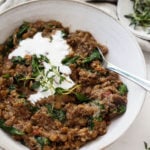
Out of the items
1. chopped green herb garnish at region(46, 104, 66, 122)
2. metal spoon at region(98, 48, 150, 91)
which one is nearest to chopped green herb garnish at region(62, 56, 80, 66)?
metal spoon at region(98, 48, 150, 91)

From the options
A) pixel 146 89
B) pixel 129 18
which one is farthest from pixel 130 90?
pixel 129 18

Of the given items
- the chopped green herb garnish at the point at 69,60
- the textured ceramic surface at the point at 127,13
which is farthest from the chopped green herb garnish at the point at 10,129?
the textured ceramic surface at the point at 127,13

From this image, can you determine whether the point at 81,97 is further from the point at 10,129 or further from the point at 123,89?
the point at 10,129

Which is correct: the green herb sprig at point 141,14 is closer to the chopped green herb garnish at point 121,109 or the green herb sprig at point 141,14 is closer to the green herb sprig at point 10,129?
the chopped green herb garnish at point 121,109

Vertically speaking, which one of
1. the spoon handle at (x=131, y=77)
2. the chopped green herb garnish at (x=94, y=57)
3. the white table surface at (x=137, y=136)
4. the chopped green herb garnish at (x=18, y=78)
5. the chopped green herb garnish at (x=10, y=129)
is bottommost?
the white table surface at (x=137, y=136)

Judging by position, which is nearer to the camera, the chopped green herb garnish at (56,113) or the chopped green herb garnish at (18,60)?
the chopped green herb garnish at (56,113)
